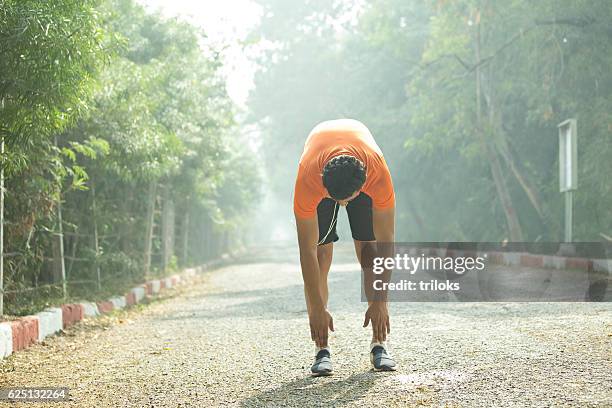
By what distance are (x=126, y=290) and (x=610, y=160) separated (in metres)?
9.40

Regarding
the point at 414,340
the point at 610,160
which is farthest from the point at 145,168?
the point at 610,160

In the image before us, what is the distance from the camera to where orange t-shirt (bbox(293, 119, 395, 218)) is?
4.72 m

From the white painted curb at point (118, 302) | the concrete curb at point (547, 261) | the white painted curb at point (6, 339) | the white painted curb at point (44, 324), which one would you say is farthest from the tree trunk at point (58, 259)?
the concrete curb at point (547, 261)

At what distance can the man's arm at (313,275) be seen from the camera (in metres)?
4.81

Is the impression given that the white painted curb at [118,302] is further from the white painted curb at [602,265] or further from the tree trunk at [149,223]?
the white painted curb at [602,265]

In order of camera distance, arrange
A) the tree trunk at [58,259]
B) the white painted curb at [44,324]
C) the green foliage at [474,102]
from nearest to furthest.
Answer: the white painted curb at [44,324] < the tree trunk at [58,259] < the green foliage at [474,102]

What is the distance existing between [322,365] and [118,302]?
6.42 m

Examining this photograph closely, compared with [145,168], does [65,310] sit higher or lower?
lower

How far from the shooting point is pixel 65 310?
8469 mm

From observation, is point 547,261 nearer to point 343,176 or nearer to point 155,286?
point 155,286

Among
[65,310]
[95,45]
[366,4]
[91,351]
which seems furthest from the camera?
[366,4]

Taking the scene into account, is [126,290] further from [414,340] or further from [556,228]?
[556,228]

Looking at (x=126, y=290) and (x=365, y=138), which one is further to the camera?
(x=126, y=290)

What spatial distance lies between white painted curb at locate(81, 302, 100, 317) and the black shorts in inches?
188
